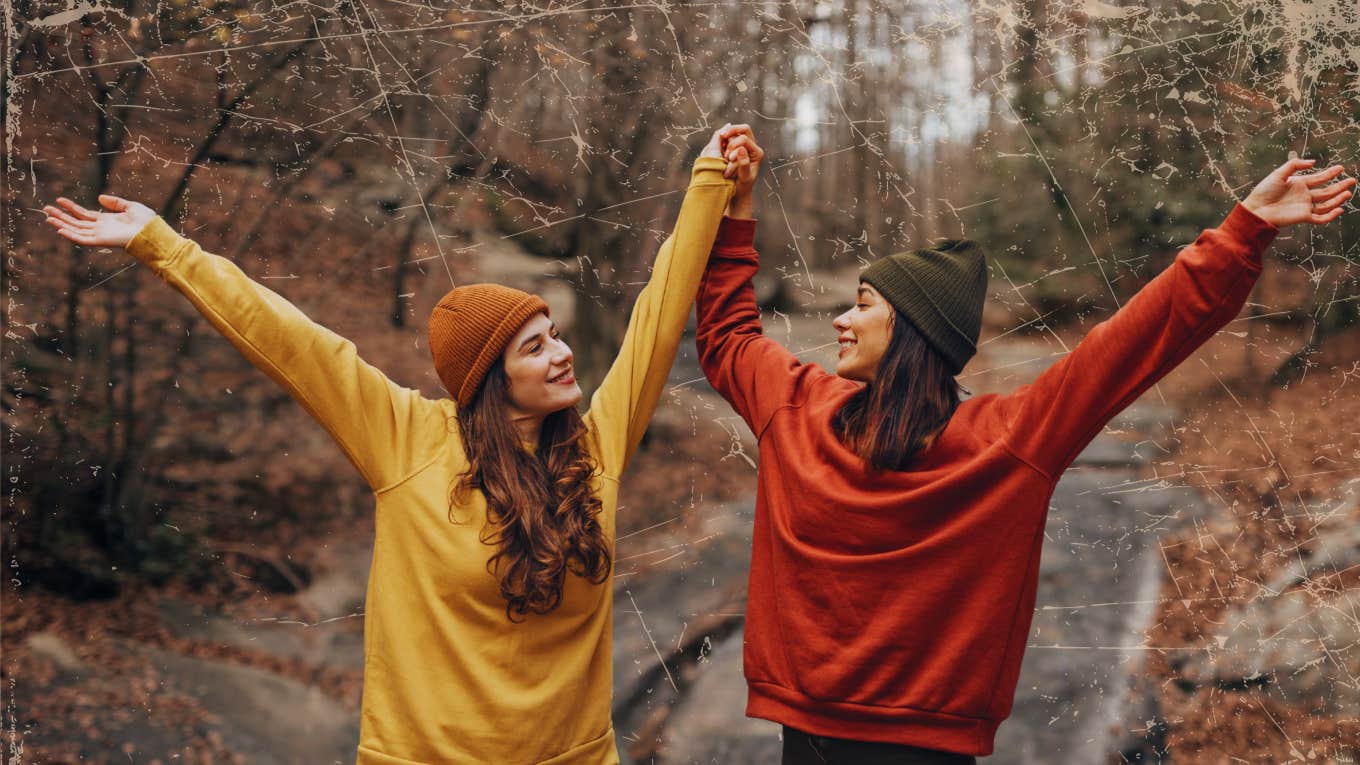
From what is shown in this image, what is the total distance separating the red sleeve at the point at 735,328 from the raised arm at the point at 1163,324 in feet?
1.80

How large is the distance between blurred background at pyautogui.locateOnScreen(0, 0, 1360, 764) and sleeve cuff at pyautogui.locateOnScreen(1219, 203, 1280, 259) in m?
1.87

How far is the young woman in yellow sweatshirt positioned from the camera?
2.08 metres

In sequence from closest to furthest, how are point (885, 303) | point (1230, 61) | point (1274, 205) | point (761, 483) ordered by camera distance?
point (1274, 205) → point (885, 303) → point (761, 483) → point (1230, 61)

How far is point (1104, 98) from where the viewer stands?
11.9 ft

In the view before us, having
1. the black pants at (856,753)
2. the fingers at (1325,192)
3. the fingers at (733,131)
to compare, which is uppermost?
the fingers at (733,131)

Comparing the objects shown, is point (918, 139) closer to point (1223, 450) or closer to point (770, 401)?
point (1223, 450)

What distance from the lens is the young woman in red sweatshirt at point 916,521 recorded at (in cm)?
201

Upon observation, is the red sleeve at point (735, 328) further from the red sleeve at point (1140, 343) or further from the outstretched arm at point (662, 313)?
the red sleeve at point (1140, 343)

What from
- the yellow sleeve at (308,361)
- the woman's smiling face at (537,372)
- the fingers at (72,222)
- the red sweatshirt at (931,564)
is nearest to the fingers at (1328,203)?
the red sweatshirt at (931,564)

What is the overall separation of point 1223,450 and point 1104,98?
1176 millimetres

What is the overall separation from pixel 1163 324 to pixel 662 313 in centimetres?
95

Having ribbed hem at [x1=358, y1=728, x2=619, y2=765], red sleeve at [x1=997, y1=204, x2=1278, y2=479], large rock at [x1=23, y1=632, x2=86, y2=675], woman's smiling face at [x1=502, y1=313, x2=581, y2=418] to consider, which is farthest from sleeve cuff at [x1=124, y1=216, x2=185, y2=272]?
large rock at [x1=23, y1=632, x2=86, y2=675]

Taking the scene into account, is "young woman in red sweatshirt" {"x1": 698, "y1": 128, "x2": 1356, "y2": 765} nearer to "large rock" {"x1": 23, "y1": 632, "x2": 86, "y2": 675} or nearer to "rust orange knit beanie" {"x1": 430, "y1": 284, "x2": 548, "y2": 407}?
"rust orange knit beanie" {"x1": 430, "y1": 284, "x2": 548, "y2": 407}

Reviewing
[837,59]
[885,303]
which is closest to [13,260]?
[837,59]
